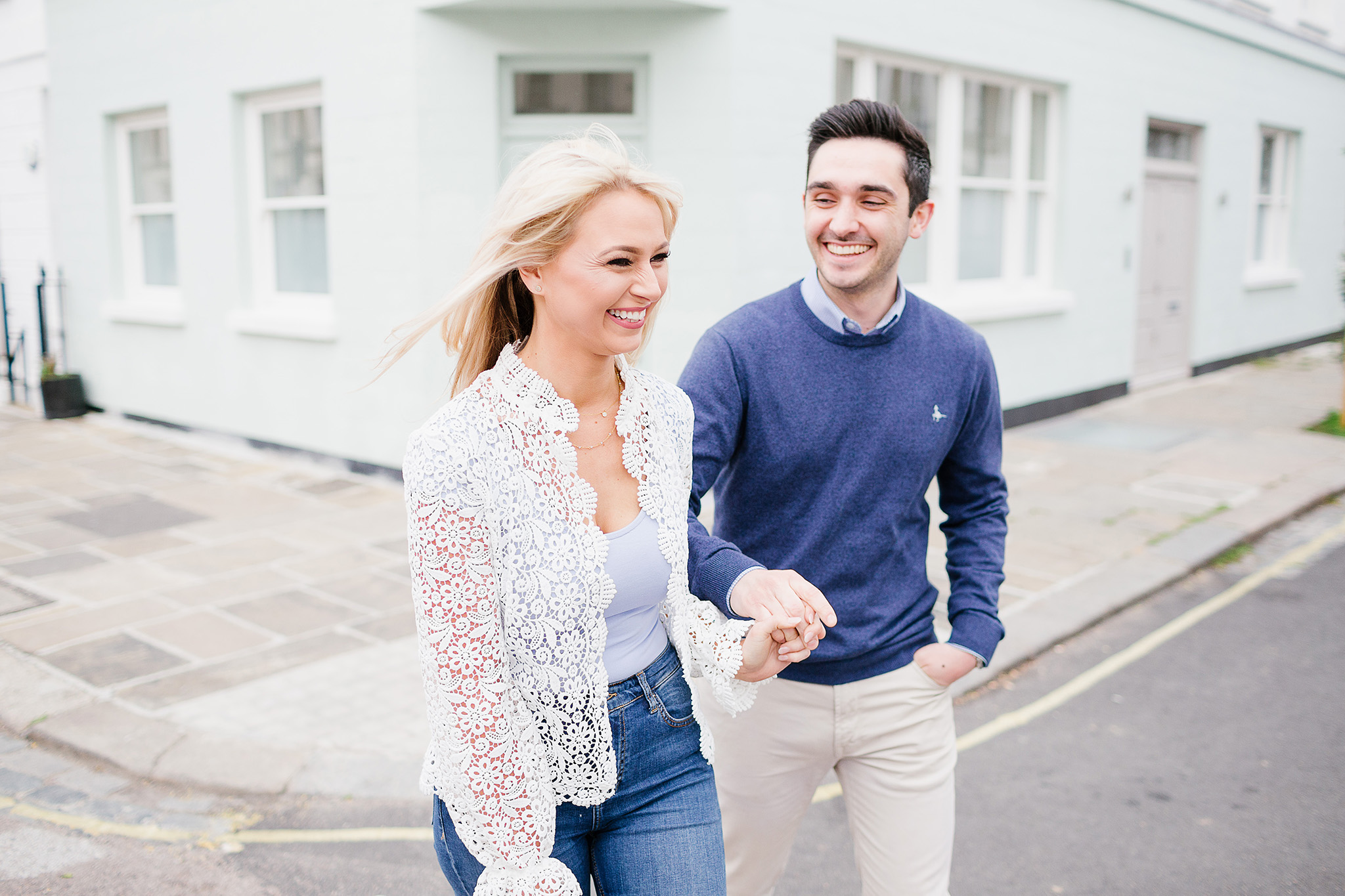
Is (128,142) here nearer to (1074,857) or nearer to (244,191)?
(244,191)

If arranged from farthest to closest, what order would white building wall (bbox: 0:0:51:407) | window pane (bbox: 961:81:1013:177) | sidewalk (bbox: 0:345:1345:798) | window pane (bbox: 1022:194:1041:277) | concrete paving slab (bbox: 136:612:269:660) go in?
1. white building wall (bbox: 0:0:51:407)
2. window pane (bbox: 1022:194:1041:277)
3. window pane (bbox: 961:81:1013:177)
4. concrete paving slab (bbox: 136:612:269:660)
5. sidewalk (bbox: 0:345:1345:798)

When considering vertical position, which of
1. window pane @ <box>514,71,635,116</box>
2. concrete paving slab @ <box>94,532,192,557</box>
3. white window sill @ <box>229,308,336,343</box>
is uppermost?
window pane @ <box>514,71,635,116</box>

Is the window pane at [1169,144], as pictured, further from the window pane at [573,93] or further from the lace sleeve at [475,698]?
the lace sleeve at [475,698]

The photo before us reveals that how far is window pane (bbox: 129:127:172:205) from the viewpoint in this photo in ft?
34.0

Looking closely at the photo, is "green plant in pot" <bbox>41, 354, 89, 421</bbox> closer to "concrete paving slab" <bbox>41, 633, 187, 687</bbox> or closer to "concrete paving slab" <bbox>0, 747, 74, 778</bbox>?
"concrete paving slab" <bbox>41, 633, 187, 687</bbox>

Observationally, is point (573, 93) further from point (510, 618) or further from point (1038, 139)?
point (510, 618)

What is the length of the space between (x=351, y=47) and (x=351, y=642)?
4.67 m

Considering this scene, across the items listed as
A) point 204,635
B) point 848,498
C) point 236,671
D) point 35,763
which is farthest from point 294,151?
point 848,498

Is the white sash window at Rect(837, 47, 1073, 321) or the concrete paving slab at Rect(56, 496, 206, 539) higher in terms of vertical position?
the white sash window at Rect(837, 47, 1073, 321)

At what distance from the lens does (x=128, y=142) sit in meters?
10.7

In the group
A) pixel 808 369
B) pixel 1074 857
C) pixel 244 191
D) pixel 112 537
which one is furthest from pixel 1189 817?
pixel 244 191

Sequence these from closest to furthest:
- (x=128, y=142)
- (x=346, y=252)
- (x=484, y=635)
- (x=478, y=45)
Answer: (x=484, y=635)
(x=478, y=45)
(x=346, y=252)
(x=128, y=142)

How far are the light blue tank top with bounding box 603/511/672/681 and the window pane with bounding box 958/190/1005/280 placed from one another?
870 centimetres

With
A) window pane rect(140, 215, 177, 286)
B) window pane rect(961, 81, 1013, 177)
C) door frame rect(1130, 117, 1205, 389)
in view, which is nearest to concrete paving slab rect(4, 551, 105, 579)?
window pane rect(140, 215, 177, 286)
